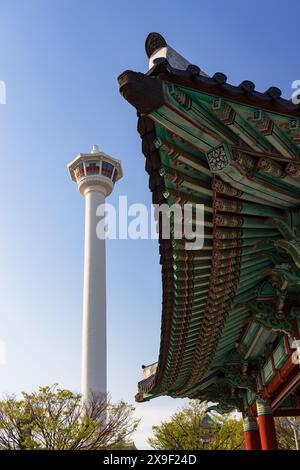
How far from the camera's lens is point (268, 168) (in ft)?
17.8

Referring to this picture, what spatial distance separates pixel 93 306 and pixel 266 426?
149 feet

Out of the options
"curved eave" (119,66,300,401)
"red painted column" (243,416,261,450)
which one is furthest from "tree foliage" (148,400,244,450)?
"curved eave" (119,66,300,401)

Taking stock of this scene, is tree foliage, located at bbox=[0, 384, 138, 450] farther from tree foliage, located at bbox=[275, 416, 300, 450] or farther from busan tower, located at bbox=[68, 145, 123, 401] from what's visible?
busan tower, located at bbox=[68, 145, 123, 401]

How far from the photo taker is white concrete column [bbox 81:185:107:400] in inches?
2028

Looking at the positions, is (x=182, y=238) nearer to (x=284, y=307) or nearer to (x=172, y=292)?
(x=172, y=292)

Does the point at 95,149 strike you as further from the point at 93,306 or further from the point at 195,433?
the point at 195,433

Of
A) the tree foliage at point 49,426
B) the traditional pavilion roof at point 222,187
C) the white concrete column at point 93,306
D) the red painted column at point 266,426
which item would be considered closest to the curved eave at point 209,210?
the traditional pavilion roof at point 222,187

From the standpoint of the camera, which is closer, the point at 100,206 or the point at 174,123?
the point at 174,123

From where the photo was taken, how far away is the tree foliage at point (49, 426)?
21719 mm

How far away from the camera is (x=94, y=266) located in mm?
58531

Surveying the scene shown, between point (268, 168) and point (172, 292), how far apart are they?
3.30 metres

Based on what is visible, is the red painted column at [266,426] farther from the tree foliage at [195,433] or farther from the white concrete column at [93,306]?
the white concrete column at [93,306]
